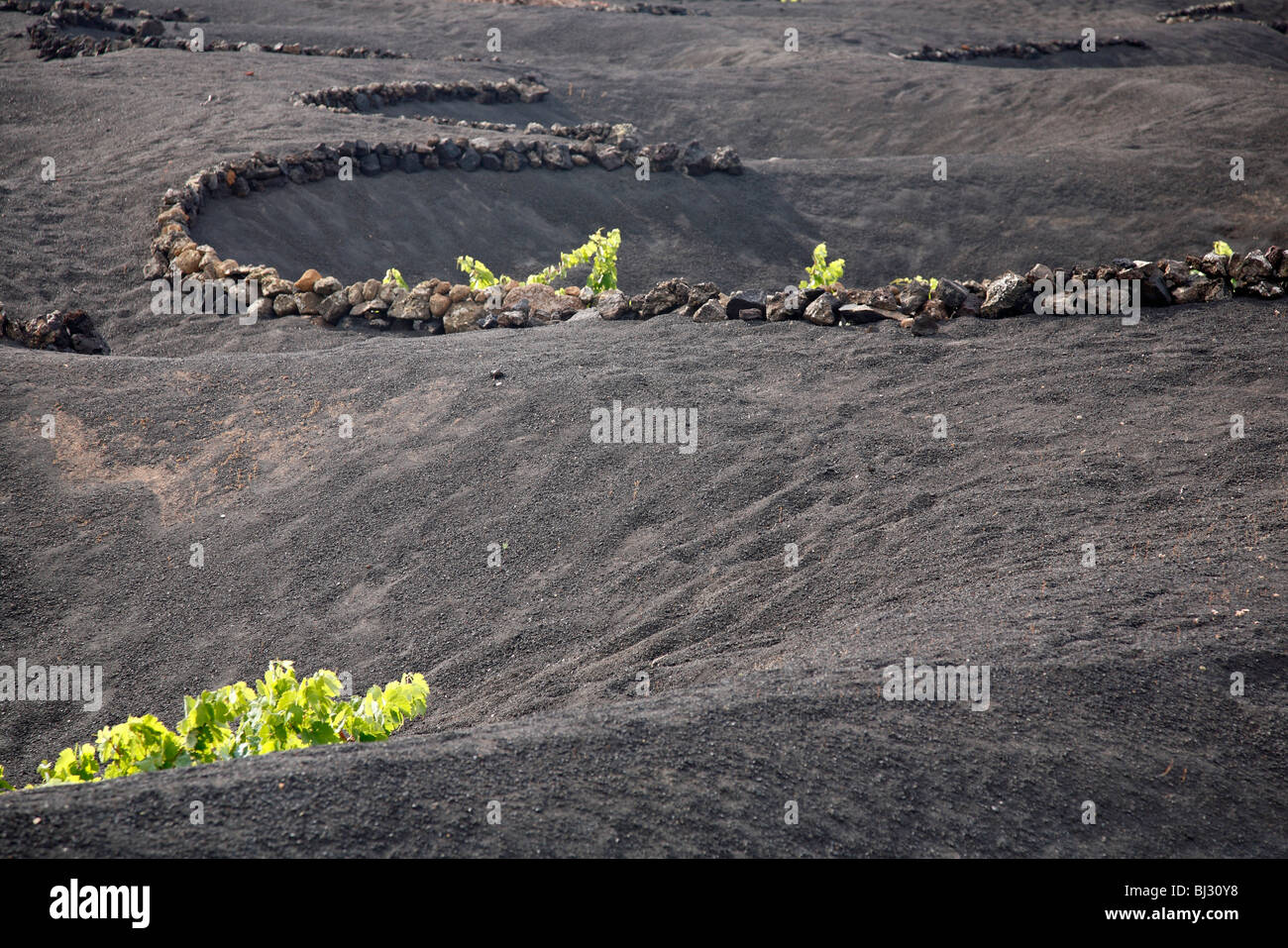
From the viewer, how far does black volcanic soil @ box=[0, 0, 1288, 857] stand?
3.28 metres

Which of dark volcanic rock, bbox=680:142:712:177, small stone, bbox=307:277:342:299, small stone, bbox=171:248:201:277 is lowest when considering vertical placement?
small stone, bbox=307:277:342:299

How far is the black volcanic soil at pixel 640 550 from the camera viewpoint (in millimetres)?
3277

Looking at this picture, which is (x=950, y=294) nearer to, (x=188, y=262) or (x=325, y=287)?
(x=325, y=287)

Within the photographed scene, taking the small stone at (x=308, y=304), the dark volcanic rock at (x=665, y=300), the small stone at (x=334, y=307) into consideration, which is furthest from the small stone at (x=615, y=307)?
the small stone at (x=308, y=304)

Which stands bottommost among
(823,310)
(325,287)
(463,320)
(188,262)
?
(463,320)

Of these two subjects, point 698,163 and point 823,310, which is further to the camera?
point 698,163

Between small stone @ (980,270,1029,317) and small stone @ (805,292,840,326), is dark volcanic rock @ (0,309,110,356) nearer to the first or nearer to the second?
small stone @ (805,292,840,326)

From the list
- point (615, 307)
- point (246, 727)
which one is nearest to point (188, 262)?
point (615, 307)

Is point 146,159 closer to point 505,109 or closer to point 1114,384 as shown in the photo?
point 505,109

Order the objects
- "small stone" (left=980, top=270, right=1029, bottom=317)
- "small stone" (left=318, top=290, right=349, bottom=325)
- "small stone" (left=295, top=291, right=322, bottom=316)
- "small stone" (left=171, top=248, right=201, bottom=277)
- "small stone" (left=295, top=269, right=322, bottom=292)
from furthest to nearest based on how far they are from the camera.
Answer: "small stone" (left=171, top=248, right=201, bottom=277), "small stone" (left=295, top=269, right=322, bottom=292), "small stone" (left=295, top=291, right=322, bottom=316), "small stone" (left=318, top=290, right=349, bottom=325), "small stone" (left=980, top=270, right=1029, bottom=317)

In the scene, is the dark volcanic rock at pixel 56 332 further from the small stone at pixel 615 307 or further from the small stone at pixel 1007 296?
→ the small stone at pixel 1007 296

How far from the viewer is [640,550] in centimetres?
608

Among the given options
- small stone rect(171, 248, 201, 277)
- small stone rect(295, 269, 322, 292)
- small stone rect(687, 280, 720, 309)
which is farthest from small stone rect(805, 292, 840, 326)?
small stone rect(171, 248, 201, 277)

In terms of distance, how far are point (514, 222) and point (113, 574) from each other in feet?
32.4
